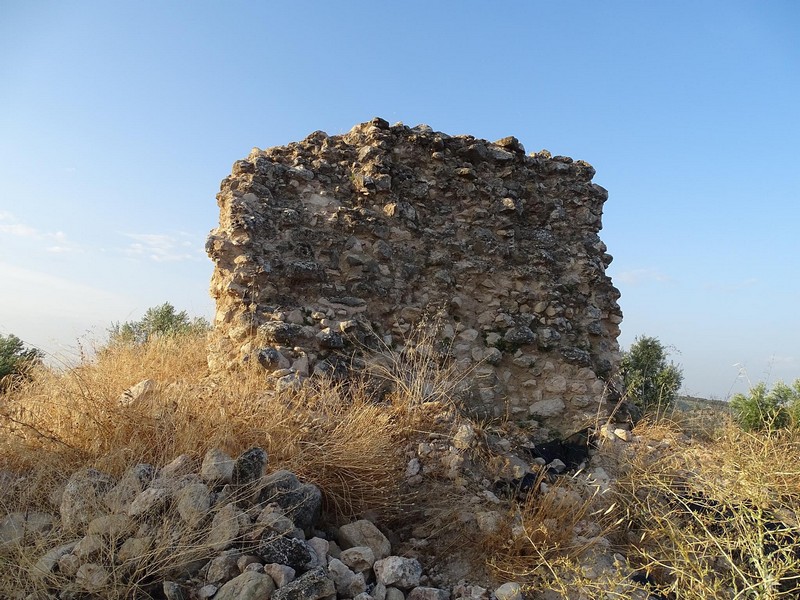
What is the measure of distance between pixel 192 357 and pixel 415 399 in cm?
249

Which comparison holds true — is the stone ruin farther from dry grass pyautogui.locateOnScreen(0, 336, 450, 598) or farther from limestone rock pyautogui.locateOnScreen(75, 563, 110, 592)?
limestone rock pyautogui.locateOnScreen(75, 563, 110, 592)

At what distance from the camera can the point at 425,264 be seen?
5699 millimetres

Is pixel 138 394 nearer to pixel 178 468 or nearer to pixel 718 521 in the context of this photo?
pixel 178 468

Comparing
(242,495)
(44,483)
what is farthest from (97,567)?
(44,483)

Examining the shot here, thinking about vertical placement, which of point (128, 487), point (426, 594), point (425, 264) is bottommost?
point (426, 594)

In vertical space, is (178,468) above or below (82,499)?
above

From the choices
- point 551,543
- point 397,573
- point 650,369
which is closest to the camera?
point 397,573

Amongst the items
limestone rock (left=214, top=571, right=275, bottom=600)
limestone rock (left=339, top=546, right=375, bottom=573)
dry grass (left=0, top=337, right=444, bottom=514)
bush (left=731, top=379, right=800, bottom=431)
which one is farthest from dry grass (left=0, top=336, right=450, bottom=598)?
bush (left=731, top=379, right=800, bottom=431)

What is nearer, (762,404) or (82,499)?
(82,499)

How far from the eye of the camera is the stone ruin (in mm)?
4980

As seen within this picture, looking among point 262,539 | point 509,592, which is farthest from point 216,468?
point 509,592

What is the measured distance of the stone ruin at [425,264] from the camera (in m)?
4.98

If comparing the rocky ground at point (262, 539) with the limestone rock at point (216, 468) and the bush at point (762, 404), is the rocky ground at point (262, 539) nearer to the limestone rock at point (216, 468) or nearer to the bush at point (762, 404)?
the limestone rock at point (216, 468)

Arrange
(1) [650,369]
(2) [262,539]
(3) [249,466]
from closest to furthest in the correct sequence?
(2) [262,539] → (3) [249,466] → (1) [650,369]
